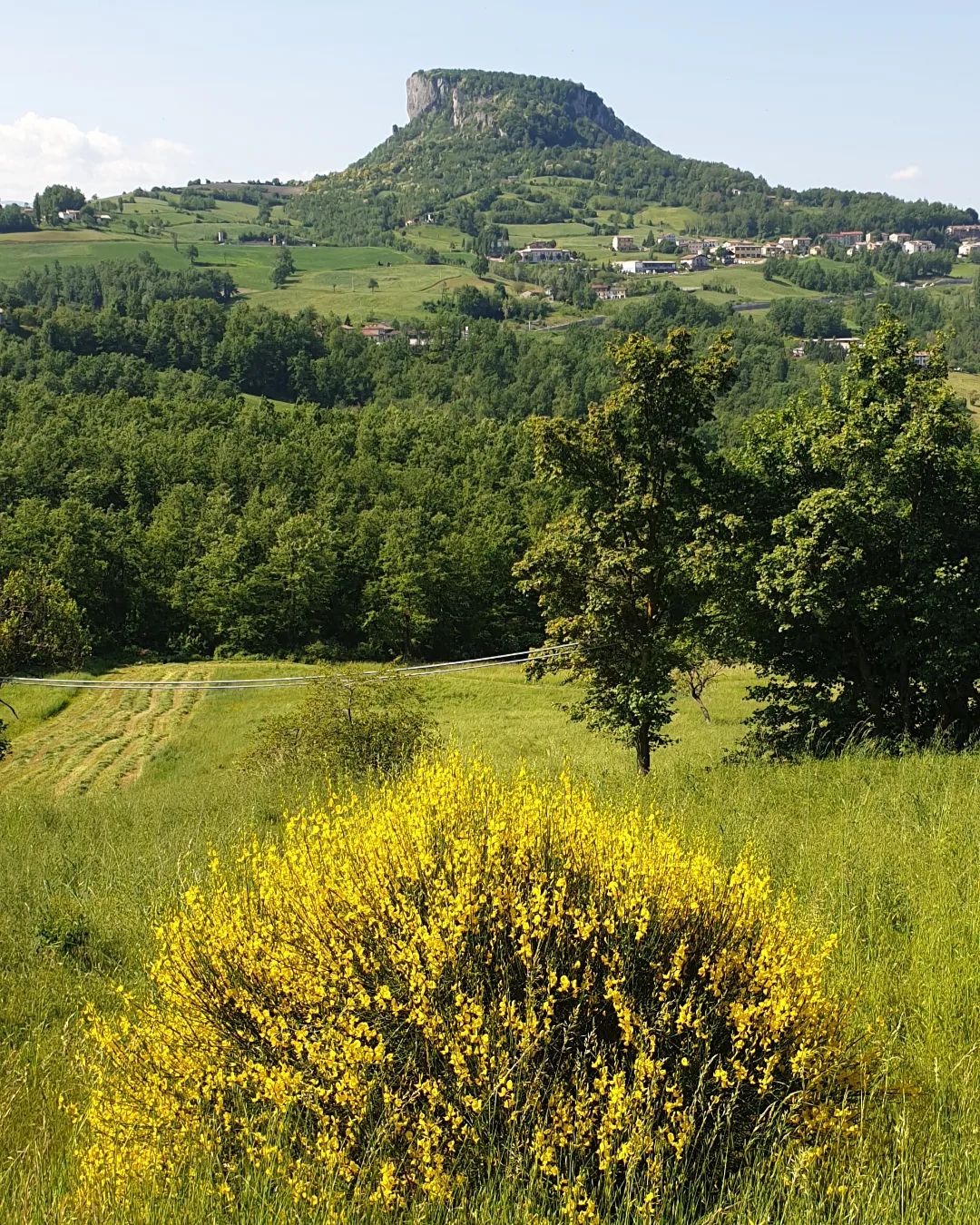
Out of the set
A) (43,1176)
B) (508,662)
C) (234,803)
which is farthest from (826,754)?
(508,662)

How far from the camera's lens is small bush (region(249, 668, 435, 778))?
18719 millimetres

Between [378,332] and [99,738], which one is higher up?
[378,332]

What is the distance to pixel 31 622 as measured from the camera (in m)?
19.0

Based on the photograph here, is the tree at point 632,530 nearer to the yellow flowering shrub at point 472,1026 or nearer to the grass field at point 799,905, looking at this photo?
the grass field at point 799,905

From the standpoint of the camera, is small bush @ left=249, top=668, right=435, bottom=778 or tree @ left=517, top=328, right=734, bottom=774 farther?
small bush @ left=249, top=668, right=435, bottom=778

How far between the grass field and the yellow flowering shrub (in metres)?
0.27

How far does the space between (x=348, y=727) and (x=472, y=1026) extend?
1767cm

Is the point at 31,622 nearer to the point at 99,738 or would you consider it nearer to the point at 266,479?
the point at 99,738

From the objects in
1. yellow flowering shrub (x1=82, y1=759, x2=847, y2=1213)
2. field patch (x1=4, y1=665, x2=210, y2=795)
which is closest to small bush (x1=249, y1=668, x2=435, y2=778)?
yellow flowering shrub (x1=82, y1=759, x2=847, y2=1213)

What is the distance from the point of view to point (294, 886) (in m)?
4.50

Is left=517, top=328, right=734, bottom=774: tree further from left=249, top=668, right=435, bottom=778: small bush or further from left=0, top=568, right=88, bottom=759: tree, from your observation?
left=0, top=568, right=88, bottom=759: tree

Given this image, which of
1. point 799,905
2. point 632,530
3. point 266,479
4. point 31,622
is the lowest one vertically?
point 266,479

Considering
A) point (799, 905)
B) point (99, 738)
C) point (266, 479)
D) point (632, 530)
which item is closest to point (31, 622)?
point (632, 530)

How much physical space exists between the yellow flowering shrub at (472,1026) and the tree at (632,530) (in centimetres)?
1197
